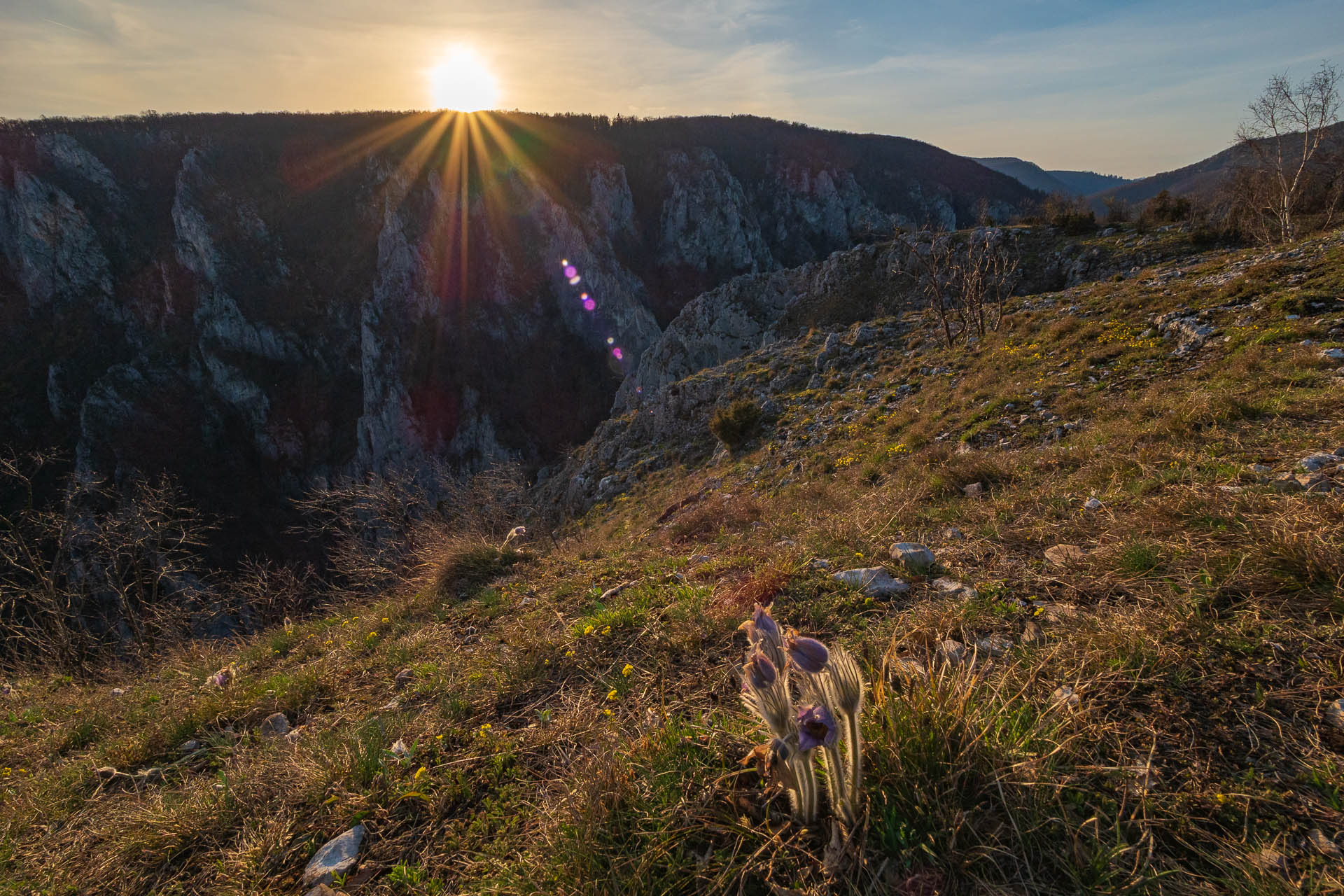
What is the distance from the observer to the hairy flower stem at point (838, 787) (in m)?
1.32

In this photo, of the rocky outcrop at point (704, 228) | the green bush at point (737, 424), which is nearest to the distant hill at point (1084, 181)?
the rocky outcrop at point (704, 228)

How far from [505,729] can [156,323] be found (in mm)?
55902

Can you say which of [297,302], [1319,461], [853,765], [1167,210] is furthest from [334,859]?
[297,302]

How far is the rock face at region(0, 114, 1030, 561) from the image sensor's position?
3916 cm


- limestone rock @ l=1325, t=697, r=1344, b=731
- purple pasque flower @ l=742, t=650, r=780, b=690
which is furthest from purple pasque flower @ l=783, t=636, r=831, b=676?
limestone rock @ l=1325, t=697, r=1344, b=731

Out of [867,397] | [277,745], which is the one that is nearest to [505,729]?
[277,745]

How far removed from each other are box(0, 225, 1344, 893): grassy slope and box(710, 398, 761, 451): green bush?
8.39 m

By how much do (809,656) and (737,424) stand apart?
1248 cm

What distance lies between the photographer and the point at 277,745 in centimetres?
282

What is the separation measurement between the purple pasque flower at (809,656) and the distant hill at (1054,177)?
456 feet

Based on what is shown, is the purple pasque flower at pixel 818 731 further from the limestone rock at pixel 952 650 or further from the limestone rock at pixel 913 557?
the limestone rock at pixel 913 557

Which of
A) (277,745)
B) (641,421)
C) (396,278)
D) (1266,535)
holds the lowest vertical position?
(641,421)

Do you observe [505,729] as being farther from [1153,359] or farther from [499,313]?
[499,313]

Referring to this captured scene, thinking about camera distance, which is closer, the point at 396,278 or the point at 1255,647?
the point at 1255,647
